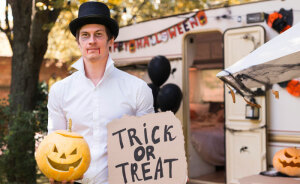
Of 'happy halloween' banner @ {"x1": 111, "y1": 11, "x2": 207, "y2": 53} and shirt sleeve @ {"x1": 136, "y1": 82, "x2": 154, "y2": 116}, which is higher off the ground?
'happy halloween' banner @ {"x1": 111, "y1": 11, "x2": 207, "y2": 53}

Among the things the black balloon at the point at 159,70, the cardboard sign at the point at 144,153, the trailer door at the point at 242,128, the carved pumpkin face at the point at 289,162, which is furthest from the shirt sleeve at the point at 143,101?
the black balloon at the point at 159,70

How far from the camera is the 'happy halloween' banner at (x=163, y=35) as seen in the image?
6.77 meters

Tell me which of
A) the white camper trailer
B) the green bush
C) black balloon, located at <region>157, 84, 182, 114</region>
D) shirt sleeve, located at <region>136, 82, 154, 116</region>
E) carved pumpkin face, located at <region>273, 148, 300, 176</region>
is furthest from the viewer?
black balloon, located at <region>157, 84, 182, 114</region>

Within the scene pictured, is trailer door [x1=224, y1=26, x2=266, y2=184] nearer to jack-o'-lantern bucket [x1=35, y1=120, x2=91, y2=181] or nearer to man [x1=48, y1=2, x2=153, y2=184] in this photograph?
man [x1=48, y1=2, x2=153, y2=184]

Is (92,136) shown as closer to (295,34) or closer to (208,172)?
(295,34)

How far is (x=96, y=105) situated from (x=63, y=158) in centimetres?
40

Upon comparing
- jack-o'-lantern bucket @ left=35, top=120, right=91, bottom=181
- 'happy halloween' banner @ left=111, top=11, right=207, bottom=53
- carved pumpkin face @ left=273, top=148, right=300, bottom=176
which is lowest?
carved pumpkin face @ left=273, top=148, right=300, bottom=176

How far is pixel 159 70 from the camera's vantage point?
6660 mm

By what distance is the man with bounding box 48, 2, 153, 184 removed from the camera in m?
2.24

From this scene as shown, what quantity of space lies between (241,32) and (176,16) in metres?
1.42

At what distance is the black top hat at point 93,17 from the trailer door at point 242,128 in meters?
4.06

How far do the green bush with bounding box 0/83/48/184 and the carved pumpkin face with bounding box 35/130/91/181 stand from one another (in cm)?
411

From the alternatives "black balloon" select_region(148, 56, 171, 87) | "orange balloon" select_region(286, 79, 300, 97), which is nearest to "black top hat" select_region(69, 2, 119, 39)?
"orange balloon" select_region(286, 79, 300, 97)

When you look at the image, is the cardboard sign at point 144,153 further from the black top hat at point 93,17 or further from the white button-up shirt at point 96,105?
the black top hat at point 93,17
